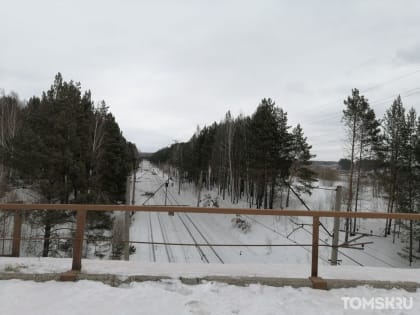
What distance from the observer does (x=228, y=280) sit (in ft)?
10.7

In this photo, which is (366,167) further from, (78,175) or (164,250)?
(78,175)

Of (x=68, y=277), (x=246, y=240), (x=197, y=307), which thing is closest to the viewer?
(x=197, y=307)

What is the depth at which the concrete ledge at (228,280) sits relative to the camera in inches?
125

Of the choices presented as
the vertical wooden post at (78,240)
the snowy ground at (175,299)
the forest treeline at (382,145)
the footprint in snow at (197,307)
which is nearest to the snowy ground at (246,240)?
the forest treeline at (382,145)

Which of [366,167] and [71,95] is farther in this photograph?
[366,167]

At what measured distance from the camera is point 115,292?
2.94 m

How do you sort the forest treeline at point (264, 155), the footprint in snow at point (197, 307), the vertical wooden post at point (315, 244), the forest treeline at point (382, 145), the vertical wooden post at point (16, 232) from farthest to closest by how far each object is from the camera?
the forest treeline at point (264, 155) < the forest treeline at point (382, 145) < the vertical wooden post at point (16, 232) < the vertical wooden post at point (315, 244) < the footprint in snow at point (197, 307)

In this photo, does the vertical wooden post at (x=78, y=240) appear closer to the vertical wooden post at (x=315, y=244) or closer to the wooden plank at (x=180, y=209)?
the wooden plank at (x=180, y=209)

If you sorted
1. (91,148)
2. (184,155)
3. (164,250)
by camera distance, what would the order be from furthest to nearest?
(184,155) → (91,148) → (164,250)

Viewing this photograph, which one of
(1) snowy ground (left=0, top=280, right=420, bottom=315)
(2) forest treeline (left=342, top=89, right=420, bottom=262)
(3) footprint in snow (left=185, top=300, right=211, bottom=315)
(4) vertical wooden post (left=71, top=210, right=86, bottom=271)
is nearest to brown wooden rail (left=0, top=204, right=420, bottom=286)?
(4) vertical wooden post (left=71, top=210, right=86, bottom=271)

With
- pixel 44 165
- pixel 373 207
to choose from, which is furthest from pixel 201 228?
pixel 373 207

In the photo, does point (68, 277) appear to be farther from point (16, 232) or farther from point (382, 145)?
point (382, 145)

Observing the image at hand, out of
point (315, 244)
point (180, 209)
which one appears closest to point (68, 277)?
point (180, 209)

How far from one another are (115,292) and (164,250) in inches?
700
